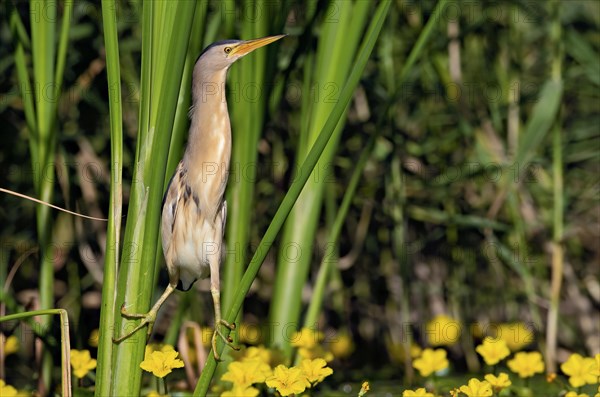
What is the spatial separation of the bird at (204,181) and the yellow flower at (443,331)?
81 cm

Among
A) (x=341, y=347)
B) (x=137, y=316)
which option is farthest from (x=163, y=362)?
(x=341, y=347)

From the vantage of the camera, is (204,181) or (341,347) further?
(341,347)

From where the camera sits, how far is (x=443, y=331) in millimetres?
2512

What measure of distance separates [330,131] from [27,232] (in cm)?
164

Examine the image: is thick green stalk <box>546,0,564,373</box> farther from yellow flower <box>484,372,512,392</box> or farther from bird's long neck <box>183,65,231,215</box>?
bird's long neck <box>183,65,231,215</box>

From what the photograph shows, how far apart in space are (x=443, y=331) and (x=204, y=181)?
0.96 meters

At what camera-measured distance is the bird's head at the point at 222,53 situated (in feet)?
5.97

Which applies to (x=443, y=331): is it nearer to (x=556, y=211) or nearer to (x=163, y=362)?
(x=556, y=211)

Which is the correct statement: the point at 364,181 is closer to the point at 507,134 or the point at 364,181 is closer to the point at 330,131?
the point at 507,134

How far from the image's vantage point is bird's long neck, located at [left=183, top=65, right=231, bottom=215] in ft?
5.87

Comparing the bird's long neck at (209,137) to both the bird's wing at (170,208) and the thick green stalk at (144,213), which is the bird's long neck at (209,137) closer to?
the bird's wing at (170,208)

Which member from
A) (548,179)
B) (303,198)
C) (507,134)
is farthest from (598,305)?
(303,198)

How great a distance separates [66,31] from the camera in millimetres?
1891

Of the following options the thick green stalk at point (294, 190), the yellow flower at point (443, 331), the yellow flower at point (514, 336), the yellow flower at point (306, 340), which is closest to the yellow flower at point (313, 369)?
the thick green stalk at point (294, 190)
